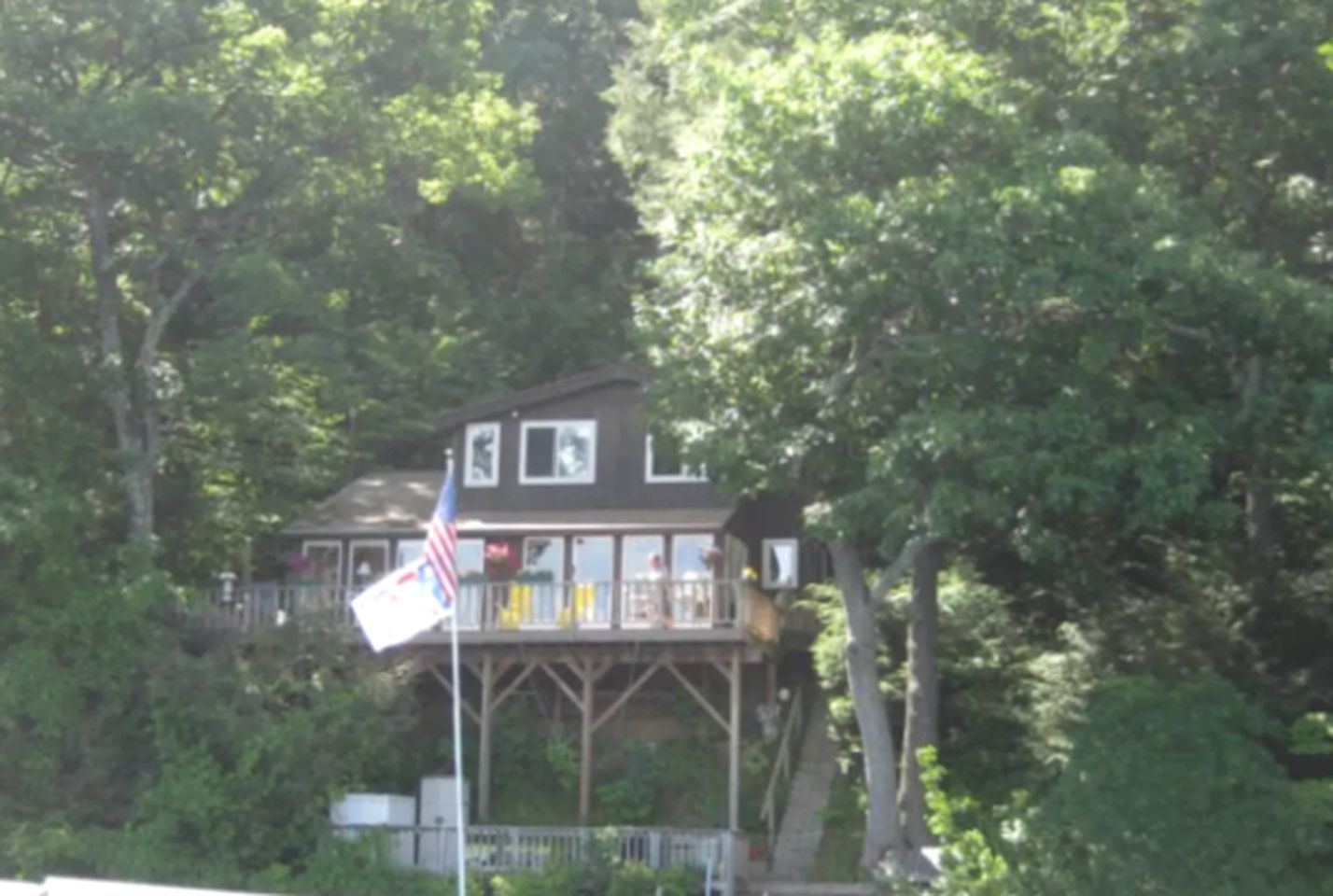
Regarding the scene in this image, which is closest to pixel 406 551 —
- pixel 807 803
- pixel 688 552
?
pixel 688 552

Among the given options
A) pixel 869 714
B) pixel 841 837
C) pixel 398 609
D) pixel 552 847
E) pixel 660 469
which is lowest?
pixel 552 847

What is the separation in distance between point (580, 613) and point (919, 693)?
675 cm

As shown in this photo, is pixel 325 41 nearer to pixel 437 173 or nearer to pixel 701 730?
pixel 437 173

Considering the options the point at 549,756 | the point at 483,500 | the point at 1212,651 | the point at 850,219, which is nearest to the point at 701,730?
the point at 549,756

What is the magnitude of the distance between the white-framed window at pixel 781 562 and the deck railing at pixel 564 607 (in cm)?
261

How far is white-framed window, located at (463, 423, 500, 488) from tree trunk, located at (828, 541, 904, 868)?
10.6 m

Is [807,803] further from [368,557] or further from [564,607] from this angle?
[368,557]

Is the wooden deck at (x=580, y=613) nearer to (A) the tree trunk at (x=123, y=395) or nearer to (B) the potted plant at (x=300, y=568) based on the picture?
(B) the potted plant at (x=300, y=568)

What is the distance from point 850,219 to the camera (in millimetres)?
32375

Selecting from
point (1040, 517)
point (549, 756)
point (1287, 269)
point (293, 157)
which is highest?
point (293, 157)

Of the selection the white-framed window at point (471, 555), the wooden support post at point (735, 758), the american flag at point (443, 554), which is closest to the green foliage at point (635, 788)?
the wooden support post at point (735, 758)

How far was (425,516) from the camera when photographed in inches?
1780

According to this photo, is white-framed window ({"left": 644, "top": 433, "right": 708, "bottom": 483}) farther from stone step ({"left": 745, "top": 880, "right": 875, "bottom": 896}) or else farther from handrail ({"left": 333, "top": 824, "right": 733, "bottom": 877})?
stone step ({"left": 745, "top": 880, "right": 875, "bottom": 896})

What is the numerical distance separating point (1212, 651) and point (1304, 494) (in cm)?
296
